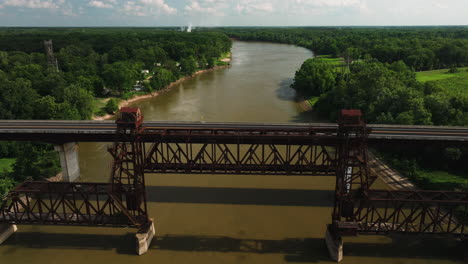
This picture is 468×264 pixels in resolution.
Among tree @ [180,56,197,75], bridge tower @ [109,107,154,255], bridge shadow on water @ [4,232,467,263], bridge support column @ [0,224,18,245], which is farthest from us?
tree @ [180,56,197,75]

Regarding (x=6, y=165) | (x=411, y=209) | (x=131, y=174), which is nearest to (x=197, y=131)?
(x=131, y=174)

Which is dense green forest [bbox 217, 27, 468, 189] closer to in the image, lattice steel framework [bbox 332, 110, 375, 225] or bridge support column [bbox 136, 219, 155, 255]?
lattice steel framework [bbox 332, 110, 375, 225]

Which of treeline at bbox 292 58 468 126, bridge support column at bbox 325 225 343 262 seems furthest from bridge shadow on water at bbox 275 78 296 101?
bridge support column at bbox 325 225 343 262

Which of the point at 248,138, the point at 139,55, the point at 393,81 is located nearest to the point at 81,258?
the point at 248,138

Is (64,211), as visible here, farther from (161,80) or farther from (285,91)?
(285,91)

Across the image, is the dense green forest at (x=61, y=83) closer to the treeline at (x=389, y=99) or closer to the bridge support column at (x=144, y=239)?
the bridge support column at (x=144, y=239)

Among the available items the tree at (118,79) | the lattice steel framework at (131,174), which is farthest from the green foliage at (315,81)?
the lattice steel framework at (131,174)
